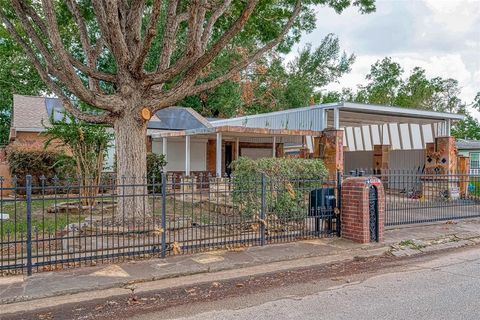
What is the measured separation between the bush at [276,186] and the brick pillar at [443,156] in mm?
9731

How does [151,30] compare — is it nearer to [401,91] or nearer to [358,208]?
[358,208]

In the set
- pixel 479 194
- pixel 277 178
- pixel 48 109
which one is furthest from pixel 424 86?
pixel 277 178

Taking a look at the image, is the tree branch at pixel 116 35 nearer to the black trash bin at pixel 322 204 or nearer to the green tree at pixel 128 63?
the green tree at pixel 128 63

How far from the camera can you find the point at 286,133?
1547 cm

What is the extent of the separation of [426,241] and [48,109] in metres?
18.9

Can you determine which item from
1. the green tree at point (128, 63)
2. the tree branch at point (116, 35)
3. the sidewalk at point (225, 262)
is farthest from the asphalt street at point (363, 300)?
the tree branch at point (116, 35)

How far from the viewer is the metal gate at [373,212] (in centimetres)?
837

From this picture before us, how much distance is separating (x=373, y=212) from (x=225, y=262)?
346cm

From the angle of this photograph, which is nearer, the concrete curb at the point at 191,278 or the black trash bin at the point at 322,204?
the concrete curb at the point at 191,278

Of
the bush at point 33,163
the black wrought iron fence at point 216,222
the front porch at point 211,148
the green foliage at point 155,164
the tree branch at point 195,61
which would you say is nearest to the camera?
the black wrought iron fence at point 216,222

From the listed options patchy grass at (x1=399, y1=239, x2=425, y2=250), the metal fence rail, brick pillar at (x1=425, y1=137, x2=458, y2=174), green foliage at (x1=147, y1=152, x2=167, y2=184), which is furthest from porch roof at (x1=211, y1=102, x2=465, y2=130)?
patchy grass at (x1=399, y1=239, x2=425, y2=250)

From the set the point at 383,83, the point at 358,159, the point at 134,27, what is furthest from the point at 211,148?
the point at 383,83

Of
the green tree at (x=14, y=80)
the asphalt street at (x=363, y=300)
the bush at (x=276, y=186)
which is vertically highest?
the green tree at (x=14, y=80)

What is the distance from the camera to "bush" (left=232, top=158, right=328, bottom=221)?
8.59 meters
